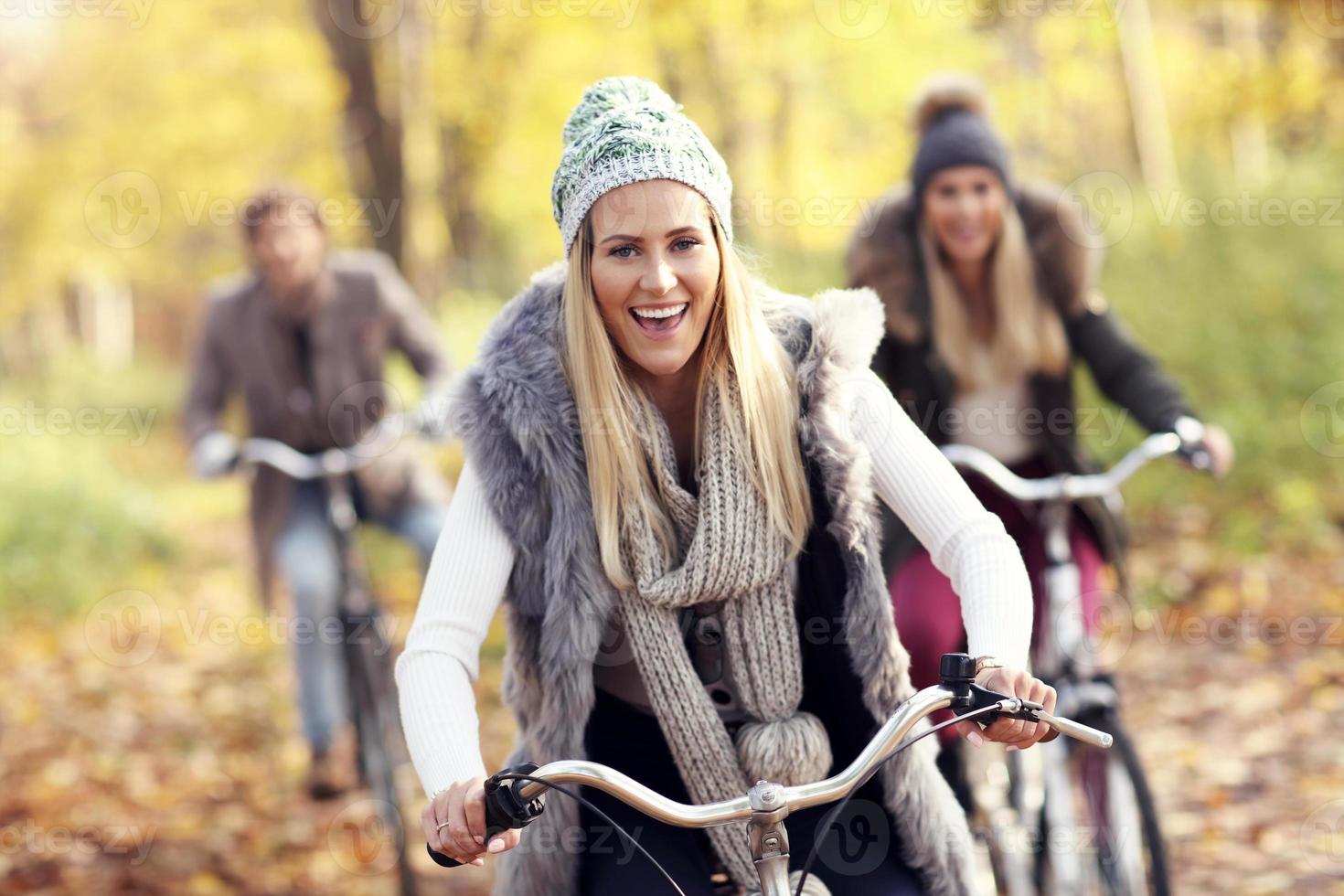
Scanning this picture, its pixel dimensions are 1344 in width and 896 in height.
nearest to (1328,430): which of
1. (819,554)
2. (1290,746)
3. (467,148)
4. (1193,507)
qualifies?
(1193,507)

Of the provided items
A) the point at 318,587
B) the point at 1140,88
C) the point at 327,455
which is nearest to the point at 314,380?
the point at 327,455

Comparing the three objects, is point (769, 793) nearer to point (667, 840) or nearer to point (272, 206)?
point (667, 840)

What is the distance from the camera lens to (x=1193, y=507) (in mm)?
8602

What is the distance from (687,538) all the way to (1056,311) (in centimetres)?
211

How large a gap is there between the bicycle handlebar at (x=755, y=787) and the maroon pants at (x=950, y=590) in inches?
63.2

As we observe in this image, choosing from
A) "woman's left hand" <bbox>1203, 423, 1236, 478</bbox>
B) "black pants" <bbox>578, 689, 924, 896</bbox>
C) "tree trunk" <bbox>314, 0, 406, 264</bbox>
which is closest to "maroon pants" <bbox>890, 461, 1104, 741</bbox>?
"woman's left hand" <bbox>1203, 423, 1236, 478</bbox>

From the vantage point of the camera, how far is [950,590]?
3.82 m

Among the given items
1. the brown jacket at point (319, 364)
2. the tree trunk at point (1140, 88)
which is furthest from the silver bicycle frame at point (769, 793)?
the tree trunk at point (1140, 88)

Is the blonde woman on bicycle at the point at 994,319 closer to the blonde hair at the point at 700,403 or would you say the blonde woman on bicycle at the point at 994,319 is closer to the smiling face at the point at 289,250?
the blonde hair at the point at 700,403

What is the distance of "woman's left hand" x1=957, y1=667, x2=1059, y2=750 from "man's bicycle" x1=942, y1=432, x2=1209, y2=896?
54.7 inches

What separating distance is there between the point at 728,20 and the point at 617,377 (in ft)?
31.2

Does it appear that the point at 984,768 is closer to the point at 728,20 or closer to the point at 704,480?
the point at 704,480

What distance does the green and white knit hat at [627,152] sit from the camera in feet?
7.79

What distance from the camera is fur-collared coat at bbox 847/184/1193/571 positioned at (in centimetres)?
404
